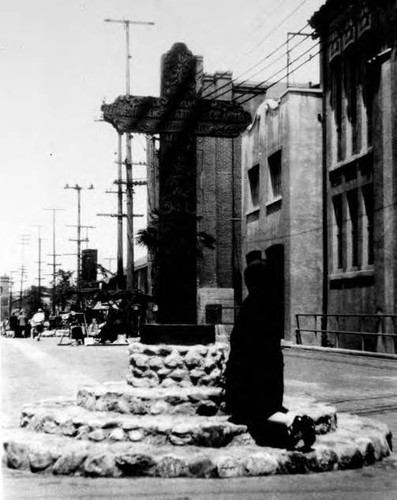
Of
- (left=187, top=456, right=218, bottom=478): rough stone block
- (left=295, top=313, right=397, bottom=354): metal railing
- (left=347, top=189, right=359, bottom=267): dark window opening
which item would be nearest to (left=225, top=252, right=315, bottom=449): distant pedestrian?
(left=187, top=456, right=218, bottom=478): rough stone block

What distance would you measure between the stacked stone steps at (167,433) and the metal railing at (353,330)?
13.3 metres

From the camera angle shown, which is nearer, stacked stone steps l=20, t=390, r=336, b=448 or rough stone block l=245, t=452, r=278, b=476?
rough stone block l=245, t=452, r=278, b=476

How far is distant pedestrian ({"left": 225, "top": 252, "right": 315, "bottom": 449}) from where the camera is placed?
22.6 ft

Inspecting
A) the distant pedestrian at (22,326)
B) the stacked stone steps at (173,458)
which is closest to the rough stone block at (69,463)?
the stacked stone steps at (173,458)

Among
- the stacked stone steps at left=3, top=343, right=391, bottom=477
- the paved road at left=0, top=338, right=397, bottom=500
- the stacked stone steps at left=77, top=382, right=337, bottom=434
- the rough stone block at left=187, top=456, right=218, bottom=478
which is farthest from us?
the stacked stone steps at left=77, top=382, right=337, bottom=434

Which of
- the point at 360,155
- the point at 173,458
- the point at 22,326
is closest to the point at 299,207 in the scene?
the point at 360,155

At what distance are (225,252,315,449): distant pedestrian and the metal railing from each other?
13556 mm

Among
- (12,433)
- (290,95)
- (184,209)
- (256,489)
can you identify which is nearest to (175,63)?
(184,209)

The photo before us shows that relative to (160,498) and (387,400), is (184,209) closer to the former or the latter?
(160,498)

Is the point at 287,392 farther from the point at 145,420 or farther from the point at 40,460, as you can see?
the point at 40,460

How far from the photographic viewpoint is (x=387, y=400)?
11.5 m

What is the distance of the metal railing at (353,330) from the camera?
71.7 ft

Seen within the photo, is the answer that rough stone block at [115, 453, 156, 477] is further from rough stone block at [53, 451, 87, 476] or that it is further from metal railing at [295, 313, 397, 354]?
metal railing at [295, 313, 397, 354]

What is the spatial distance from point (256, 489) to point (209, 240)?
14.7 feet
